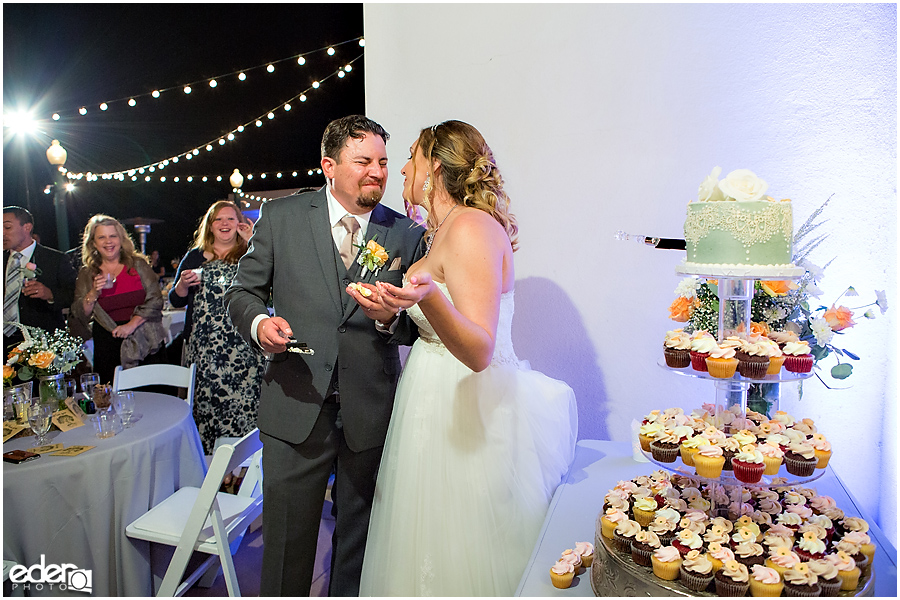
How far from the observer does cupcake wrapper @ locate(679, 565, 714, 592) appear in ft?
4.18

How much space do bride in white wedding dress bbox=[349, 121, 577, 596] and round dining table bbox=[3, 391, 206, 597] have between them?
1261mm

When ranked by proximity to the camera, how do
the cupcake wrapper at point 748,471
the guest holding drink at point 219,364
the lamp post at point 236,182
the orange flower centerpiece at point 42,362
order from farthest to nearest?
1. the lamp post at point 236,182
2. the guest holding drink at point 219,364
3. the orange flower centerpiece at point 42,362
4. the cupcake wrapper at point 748,471

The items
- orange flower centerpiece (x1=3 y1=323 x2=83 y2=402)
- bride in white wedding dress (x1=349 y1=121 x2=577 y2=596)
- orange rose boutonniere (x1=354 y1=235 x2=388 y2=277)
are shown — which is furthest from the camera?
orange flower centerpiece (x1=3 y1=323 x2=83 y2=402)

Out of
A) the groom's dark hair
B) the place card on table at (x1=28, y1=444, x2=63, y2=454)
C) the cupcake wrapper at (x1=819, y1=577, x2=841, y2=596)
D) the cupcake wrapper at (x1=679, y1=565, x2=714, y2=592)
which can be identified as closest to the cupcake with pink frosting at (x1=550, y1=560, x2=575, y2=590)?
the cupcake wrapper at (x1=679, y1=565, x2=714, y2=592)

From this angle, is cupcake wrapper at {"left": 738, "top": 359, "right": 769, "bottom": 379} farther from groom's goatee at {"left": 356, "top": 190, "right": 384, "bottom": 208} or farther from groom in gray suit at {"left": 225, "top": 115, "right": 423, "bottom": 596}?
groom's goatee at {"left": 356, "top": 190, "right": 384, "bottom": 208}

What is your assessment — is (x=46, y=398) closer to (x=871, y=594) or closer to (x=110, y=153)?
(x=110, y=153)

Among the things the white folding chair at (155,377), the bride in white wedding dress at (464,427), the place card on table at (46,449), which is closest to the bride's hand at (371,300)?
the bride in white wedding dress at (464,427)

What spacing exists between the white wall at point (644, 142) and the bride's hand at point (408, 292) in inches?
65.0

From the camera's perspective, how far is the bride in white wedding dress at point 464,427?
1.75 m

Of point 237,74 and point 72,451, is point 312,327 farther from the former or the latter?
point 237,74

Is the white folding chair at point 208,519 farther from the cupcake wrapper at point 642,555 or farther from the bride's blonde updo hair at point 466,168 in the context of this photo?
the cupcake wrapper at point 642,555

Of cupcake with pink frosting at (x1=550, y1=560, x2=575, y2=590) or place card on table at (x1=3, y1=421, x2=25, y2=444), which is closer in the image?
cupcake with pink frosting at (x1=550, y1=560, x2=575, y2=590)

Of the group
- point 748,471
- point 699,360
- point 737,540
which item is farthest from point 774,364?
point 737,540

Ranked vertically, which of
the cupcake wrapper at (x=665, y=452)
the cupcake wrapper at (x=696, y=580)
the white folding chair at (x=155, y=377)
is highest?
the cupcake wrapper at (x=665, y=452)
